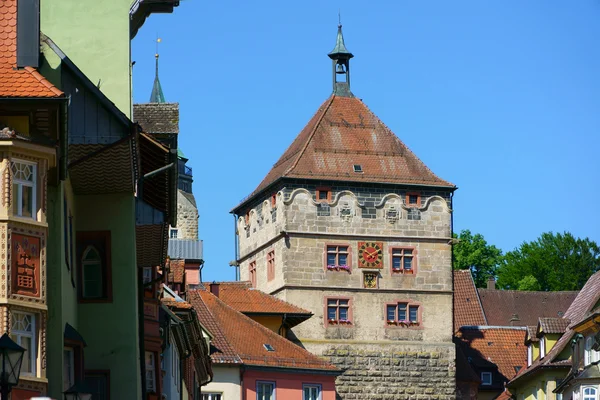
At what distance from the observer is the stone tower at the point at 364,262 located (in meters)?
79.7

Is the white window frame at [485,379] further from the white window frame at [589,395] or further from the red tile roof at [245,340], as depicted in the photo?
the white window frame at [589,395]

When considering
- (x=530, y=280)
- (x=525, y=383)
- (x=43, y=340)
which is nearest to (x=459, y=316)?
(x=530, y=280)

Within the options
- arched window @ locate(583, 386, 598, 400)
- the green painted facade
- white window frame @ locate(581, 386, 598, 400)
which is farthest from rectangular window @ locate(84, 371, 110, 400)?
arched window @ locate(583, 386, 598, 400)

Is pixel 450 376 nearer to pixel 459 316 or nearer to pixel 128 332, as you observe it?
pixel 459 316

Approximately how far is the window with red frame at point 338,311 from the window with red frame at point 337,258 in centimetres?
147

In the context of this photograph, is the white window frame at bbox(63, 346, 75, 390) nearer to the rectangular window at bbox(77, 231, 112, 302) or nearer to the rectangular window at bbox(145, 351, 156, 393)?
the rectangular window at bbox(77, 231, 112, 302)

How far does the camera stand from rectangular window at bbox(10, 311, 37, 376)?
22562 millimetres

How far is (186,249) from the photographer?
222ft

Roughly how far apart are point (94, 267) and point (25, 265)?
19.3ft

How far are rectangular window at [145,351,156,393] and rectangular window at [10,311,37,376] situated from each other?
472 inches

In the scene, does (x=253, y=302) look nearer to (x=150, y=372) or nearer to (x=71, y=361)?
(x=150, y=372)

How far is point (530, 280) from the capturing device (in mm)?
112312

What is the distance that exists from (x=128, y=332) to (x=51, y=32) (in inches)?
212

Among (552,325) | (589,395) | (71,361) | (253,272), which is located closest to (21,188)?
(71,361)
